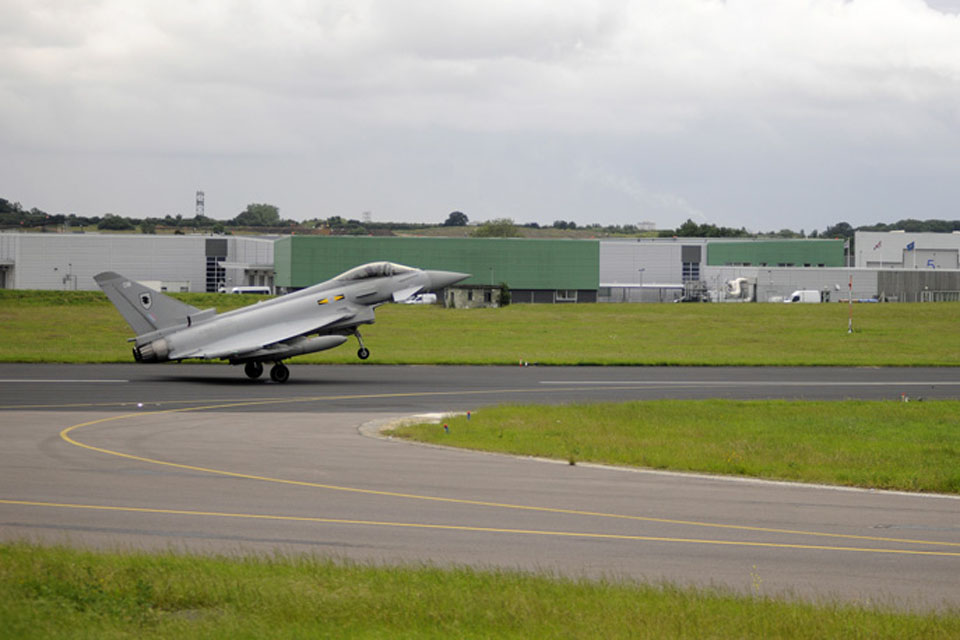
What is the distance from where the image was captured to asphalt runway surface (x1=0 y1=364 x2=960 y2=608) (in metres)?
12.0

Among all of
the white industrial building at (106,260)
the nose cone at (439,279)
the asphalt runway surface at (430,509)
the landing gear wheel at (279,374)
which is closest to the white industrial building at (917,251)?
the white industrial building at (106,260)

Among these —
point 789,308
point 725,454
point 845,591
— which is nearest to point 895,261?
point 789,308

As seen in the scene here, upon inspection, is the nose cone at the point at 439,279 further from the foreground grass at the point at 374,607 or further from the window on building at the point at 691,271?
the window on building at the point at 691,271

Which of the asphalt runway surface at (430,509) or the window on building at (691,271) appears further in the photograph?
the window on building at (691,271)

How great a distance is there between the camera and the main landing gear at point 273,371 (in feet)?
122

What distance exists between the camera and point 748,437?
2259cm

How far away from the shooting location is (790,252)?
137250 millimetres

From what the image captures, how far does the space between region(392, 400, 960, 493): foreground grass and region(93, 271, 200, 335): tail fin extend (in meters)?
15.3

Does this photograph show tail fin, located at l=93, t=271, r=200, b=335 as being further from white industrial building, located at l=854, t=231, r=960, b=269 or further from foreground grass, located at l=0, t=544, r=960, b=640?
white industrial building, located at l=854, t=231, r=960, b=269

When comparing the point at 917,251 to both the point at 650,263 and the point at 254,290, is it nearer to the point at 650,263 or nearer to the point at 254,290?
the point at 650,263

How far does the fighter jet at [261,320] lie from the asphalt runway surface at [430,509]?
30.6 feet

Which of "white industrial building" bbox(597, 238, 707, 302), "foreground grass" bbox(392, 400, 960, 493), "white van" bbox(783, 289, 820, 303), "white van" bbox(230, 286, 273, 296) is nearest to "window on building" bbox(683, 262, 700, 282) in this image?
"white industrial building" bbox(597, 238, 707, 302)

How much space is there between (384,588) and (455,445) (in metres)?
11.8

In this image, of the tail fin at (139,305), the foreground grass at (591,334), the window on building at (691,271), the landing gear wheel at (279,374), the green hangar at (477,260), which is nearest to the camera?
the tail fin at (139,305)
